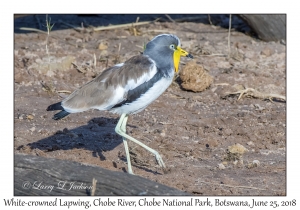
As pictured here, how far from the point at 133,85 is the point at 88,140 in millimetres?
1151

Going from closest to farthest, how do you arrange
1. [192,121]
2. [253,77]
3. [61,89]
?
[192,121] → [61,89] → [253,77]

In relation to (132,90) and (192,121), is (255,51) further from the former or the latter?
(132,90)

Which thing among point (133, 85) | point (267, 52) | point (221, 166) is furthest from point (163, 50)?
point (267, 52)

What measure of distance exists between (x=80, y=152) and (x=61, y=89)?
1835mm

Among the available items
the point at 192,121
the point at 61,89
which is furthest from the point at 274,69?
the point at 61,89

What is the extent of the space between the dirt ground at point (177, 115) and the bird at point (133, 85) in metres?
0.54

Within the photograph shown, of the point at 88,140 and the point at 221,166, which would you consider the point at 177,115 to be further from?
the point at 221,166

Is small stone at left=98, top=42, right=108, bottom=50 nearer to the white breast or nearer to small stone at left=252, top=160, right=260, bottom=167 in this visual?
the white breast

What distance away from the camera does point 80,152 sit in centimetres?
602

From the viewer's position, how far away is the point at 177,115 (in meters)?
7.14

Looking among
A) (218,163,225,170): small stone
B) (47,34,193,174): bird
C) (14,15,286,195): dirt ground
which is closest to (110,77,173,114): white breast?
(47,34,193,174): bird

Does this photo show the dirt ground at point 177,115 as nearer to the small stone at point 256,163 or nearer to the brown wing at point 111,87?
the small stone at point 256,163

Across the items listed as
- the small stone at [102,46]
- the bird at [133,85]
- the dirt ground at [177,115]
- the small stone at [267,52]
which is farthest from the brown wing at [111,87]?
Result: the small stone at [267,52]

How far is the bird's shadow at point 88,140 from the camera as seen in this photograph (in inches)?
241
